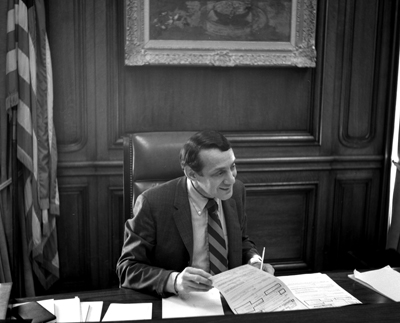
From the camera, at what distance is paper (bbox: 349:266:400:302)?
1499mm

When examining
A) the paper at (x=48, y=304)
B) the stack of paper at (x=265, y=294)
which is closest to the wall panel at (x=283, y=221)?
the stack of paper at (x=265, y=294)

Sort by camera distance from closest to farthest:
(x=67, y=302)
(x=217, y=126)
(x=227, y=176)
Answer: (x=67, y=302), (x=227, y=176), (x=217, y=126)

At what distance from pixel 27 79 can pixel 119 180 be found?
79 cm

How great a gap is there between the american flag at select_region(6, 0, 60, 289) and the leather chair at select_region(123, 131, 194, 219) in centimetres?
89

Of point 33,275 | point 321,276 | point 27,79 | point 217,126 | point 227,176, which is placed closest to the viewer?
point 321,276

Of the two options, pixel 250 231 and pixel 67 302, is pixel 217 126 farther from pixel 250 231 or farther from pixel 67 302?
pixel 67 302

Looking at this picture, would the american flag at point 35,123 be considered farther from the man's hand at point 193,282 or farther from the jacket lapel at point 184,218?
the man's hand at point 193,282

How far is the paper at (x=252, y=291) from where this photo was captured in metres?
1.36

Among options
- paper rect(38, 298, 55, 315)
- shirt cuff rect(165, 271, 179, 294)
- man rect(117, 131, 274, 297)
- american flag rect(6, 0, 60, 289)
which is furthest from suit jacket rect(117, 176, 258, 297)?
american flag rect(6, 0, 60, 289)

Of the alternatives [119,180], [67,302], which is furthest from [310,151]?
[67,302]

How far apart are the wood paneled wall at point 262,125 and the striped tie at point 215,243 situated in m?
1.31

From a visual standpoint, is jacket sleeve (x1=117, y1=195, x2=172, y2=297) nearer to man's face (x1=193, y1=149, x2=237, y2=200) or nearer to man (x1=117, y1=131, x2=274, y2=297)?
man (x1=117, y1=131, x2=274, y2=297)

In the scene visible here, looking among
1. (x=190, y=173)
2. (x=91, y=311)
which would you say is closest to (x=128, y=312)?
(x=91, y=311)

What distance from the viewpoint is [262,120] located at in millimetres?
3174
